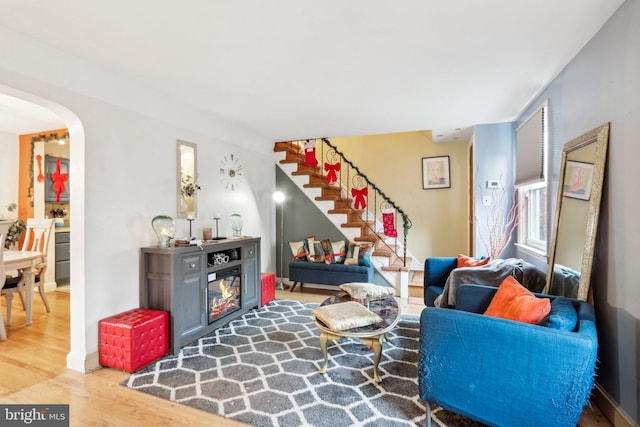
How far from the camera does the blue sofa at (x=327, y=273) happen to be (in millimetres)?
4629

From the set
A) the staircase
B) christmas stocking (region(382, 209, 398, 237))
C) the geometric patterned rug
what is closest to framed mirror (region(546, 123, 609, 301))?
the geometric patterned rug

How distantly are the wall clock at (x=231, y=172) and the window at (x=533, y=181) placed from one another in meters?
3.71

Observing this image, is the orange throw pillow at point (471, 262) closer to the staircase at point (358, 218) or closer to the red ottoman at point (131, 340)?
the staircase at point (358, 218)

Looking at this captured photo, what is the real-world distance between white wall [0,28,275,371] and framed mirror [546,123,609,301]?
3674 mm

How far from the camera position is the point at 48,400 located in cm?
215

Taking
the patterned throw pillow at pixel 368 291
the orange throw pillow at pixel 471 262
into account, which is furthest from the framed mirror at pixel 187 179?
the orange throw pillow at pixel 471 262

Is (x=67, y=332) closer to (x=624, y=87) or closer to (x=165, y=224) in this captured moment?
(x=165, y=224)

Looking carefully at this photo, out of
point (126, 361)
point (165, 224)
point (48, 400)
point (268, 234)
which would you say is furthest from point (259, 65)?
point (268, 234)

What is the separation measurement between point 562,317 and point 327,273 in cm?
341

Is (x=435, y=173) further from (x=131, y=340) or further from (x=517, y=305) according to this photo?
(x=131, y=340)

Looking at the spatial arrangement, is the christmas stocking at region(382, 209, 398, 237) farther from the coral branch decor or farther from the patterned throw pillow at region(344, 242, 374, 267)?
the coral branch decor

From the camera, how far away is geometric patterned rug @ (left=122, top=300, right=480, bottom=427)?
2.00 metres

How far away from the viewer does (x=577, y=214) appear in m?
2.30

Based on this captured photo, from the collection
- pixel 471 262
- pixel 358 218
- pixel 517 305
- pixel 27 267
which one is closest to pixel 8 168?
pixel 27 267
